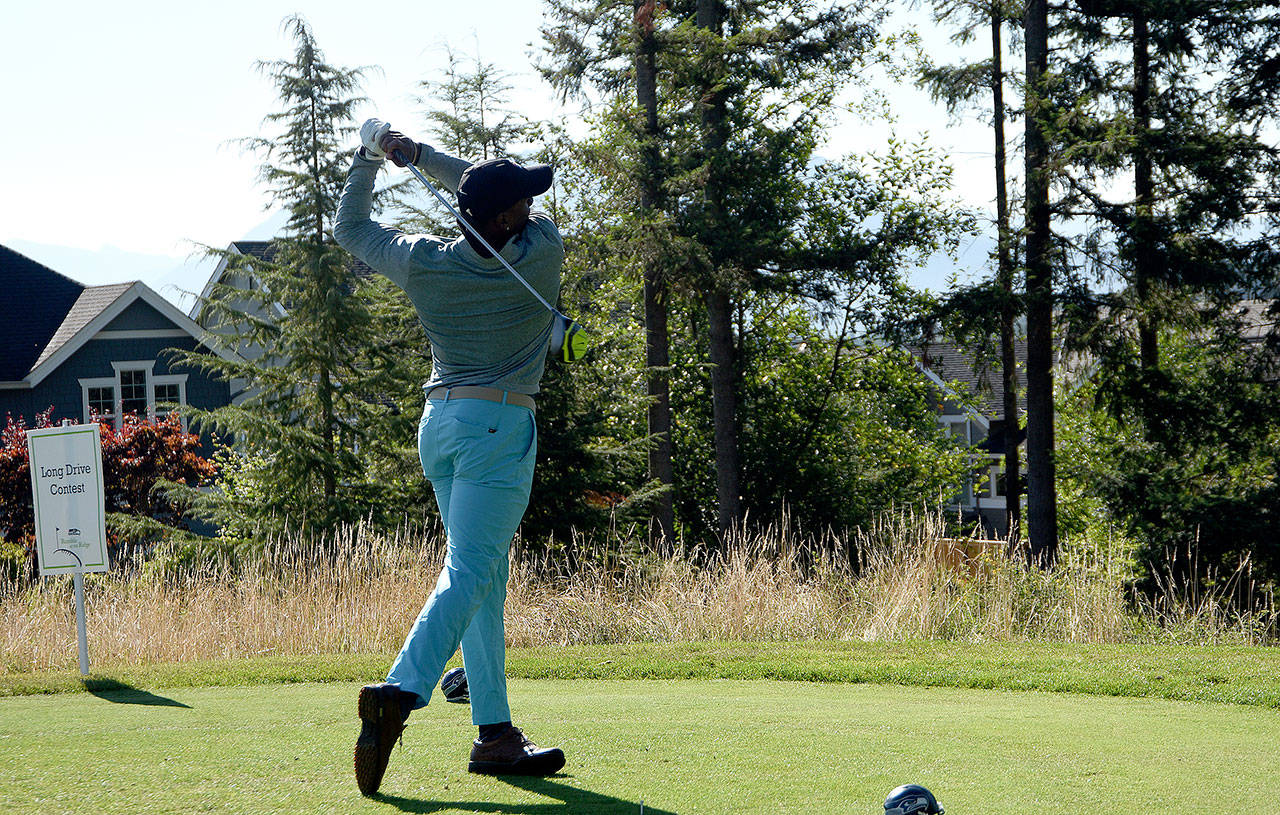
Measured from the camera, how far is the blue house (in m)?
30.2

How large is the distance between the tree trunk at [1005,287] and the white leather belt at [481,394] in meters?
14.3

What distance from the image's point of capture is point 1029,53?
21422 mm

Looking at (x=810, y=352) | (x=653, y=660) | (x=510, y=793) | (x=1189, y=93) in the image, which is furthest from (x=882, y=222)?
(x=510, y=793)

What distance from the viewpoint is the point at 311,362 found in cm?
1970

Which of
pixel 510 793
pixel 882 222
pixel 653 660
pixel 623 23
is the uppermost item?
pixel 623 23

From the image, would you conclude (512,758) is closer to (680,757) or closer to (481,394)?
(680,757)

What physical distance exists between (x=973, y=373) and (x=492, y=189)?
19536 millimetres

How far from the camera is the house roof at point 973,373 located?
2216cm

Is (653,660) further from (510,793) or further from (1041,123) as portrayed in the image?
(1041,123)

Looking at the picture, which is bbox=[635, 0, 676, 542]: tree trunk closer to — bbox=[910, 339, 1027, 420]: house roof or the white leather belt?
bbox=[910, 339, 1027, 420]: house roof

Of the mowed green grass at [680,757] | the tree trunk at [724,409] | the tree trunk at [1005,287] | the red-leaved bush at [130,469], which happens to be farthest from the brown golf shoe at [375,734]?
the red-leaved bush at [130,469]

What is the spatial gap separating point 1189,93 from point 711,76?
840 cm

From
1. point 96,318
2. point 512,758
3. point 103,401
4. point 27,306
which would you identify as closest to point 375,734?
point 512,758

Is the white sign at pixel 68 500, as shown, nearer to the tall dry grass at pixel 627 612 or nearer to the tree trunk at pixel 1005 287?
the tall dry grass at pixel 627 612
